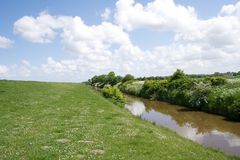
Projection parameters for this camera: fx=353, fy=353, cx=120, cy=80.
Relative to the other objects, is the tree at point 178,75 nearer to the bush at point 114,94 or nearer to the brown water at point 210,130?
the bush at point 114,94

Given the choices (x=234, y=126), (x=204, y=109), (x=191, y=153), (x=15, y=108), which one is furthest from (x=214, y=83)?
(x=191, y=153)

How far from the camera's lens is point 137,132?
1956cm

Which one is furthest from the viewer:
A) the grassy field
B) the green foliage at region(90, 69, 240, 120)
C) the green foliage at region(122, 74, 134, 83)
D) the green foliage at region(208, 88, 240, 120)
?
the green foliage at region(122, 74, 134, 83)

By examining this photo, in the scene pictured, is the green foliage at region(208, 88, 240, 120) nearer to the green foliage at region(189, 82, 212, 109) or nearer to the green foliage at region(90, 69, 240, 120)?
Answer: the green foliage at region(90, 69, 240, 120)

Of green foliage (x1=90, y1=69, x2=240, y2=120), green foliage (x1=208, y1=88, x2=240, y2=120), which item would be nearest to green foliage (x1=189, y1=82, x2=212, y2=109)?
green foliage (x1=90, y1=69, x2=240, y2=120)

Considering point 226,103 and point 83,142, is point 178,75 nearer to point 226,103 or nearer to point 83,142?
point 226,103

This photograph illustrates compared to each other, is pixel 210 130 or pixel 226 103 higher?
pixel 226 103

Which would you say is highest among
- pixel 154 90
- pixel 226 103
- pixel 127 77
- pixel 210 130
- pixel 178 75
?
pixel 127 77

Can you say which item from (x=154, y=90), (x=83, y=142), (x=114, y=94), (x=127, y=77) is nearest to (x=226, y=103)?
(x=114, y=94)

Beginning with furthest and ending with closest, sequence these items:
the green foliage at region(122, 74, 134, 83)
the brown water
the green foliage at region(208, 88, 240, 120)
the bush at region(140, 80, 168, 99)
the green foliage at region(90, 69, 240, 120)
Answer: the green foliage at region(122, 74, 134, 83), the bush at region(140, 80, 168, 99), the green foliage at region(90, 69, 240, 120), the green foliage at region(208, 88, 240, 120), the brown water

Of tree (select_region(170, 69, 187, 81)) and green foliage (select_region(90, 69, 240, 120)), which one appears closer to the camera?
green foliage (select_region(90, 69, 240, 120))

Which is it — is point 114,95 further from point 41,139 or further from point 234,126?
point 41,139

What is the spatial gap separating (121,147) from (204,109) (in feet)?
114

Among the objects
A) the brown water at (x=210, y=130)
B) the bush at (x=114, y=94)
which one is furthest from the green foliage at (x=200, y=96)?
the bush at (x=114, y=94)
